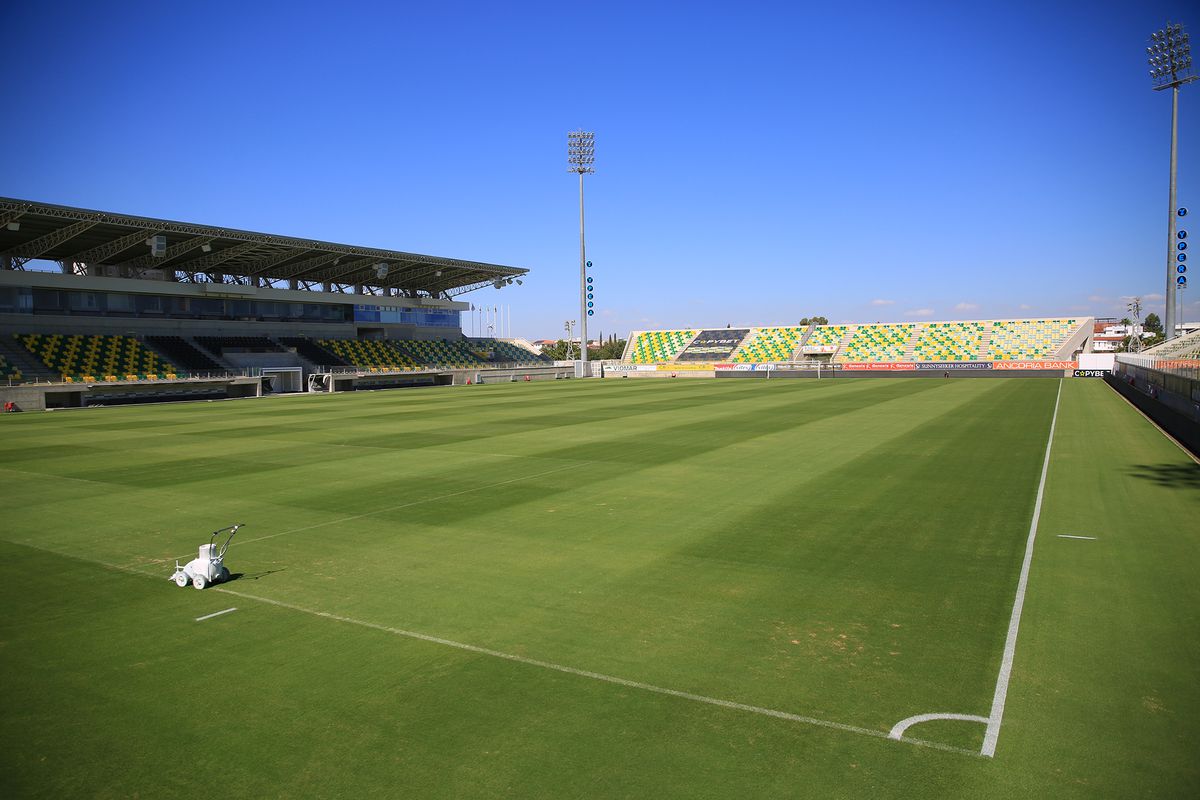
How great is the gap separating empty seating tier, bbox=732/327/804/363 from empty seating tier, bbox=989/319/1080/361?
22532mm

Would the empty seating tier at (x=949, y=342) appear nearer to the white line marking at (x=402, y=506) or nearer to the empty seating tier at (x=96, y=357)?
the empty seating tier at (x=96, y=357)

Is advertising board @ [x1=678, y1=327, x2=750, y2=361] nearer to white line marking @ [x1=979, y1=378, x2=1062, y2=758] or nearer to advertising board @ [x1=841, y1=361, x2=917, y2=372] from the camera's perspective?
advertising board @ [x1=841, y1=361, x2=917, y2=372]

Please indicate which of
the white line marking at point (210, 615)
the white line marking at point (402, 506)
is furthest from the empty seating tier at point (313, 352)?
the white line marking at point (210, 615)

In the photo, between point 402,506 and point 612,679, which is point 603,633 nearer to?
point 612,679

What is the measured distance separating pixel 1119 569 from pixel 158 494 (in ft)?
55.0

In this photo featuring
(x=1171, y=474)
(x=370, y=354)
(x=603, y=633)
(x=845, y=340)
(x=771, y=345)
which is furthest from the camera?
(x=771, y=345)

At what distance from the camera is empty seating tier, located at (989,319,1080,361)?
79.9 metres

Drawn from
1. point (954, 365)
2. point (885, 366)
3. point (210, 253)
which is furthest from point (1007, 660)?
point (954, 365)

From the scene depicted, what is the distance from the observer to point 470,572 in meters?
9.55

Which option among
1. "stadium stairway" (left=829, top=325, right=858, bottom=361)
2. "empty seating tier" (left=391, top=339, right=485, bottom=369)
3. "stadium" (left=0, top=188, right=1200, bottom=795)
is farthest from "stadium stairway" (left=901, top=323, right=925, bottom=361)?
"stadium" (left=0, top=188, right=1200, bottom=795)

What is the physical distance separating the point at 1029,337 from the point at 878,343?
52.7 feet

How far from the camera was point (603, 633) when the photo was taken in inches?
293

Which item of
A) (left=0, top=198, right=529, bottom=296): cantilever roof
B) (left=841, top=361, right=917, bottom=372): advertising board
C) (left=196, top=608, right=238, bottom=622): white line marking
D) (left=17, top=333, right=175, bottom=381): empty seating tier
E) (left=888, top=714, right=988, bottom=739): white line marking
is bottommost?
(left=888, top=714, right=988, bottom=739): white line marking

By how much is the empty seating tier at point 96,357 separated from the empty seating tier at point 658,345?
212 feet
